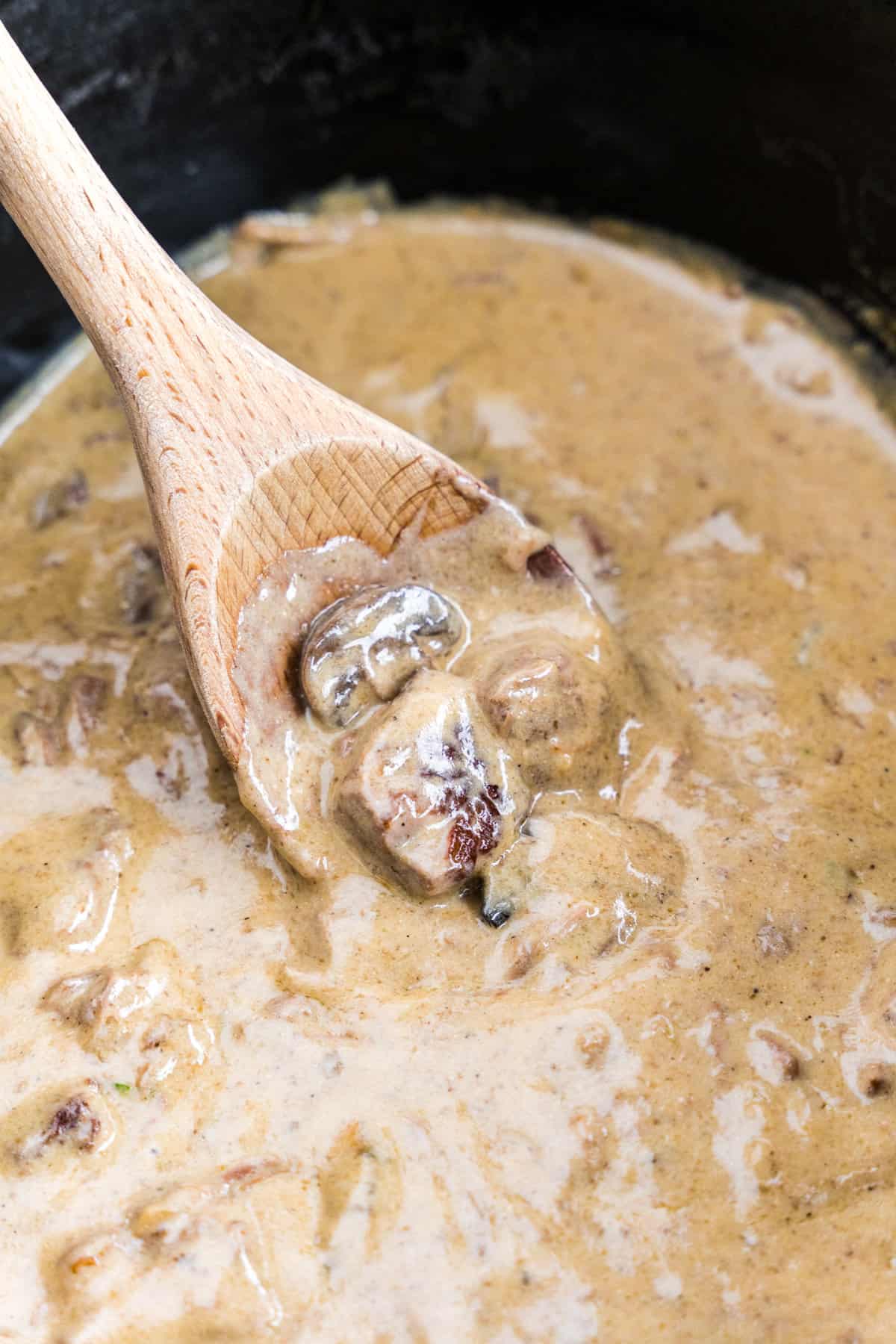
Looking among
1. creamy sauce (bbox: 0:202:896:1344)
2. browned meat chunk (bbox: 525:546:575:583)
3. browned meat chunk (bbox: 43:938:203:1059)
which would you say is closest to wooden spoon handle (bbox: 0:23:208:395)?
creamy sauce (bbox: 0:202:896:1344)

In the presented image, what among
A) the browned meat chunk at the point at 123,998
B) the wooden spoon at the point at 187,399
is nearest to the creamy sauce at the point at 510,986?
the browned meat chunk at the point at 123,998

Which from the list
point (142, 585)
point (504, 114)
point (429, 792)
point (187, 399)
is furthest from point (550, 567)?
point (504, 114)

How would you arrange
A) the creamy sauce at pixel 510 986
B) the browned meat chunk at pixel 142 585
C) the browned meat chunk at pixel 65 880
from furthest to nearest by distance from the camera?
the browned meat chunk at pixel 142 585
the browned meat chunk at pixel 65 880
the creamy sauce at pixel 510 986

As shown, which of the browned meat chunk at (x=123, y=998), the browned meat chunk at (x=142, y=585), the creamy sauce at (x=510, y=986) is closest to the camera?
the creamy sauce at (x=510, y=986)

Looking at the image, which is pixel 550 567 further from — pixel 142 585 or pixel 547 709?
pixel 142 585

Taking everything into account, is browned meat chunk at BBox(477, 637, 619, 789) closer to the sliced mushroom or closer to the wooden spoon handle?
the sliced mushroom

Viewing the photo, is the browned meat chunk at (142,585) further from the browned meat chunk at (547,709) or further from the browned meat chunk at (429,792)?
the browned meat chunk at (547,709)

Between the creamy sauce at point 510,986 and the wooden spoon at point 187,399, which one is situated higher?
the wooden spoon at point 187,399

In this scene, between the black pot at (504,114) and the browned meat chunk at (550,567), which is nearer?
the browned meat chunk at (550,567)
